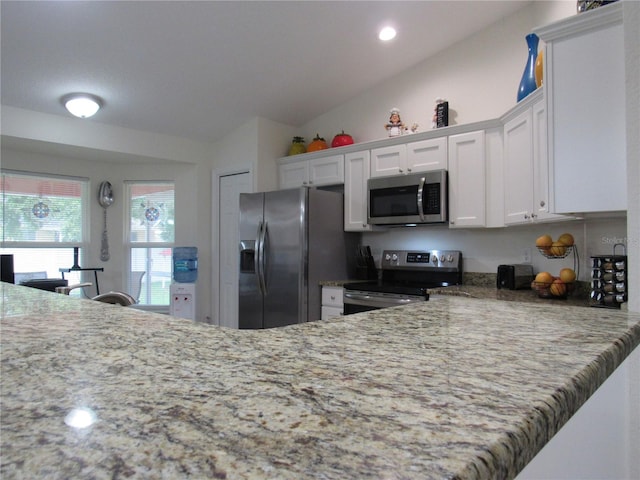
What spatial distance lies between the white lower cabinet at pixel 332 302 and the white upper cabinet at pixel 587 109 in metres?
1.88

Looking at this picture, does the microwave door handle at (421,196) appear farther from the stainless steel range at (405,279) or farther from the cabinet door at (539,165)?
the cabinet door at (539,165)

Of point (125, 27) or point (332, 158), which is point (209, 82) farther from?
point (332, 158)

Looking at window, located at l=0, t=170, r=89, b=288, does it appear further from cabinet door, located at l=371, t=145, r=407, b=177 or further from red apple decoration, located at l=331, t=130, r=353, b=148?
cabinet door, located at l=371, t=145, r=407, b=177

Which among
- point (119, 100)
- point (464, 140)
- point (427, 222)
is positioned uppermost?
point (119, 100)

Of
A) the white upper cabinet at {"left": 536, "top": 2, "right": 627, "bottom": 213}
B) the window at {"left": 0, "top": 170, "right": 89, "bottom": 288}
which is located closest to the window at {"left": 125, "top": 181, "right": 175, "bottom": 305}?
the window at {"left": 0, "top": 170, "right": 89, "bottom": 288}

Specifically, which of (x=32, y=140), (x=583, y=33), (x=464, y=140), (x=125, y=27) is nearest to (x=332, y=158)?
(x=464, y=140)

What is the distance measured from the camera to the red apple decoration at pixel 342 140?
155 inches

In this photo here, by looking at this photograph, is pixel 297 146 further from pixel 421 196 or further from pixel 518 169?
pixel 518 169

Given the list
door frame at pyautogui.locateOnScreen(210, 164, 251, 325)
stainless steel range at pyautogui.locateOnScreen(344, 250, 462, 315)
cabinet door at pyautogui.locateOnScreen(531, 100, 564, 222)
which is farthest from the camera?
door frame at pyautogui.locateOnScreen(210, 164, 251, 325)

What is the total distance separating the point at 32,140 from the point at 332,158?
9.15ft

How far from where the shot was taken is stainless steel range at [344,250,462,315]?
3.05 metres

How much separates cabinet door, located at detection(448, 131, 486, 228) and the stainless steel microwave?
7 cm

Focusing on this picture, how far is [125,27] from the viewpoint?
9.48 ft

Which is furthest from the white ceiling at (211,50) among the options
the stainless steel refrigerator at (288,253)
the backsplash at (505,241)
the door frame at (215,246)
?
the backsplash at (505,241)
